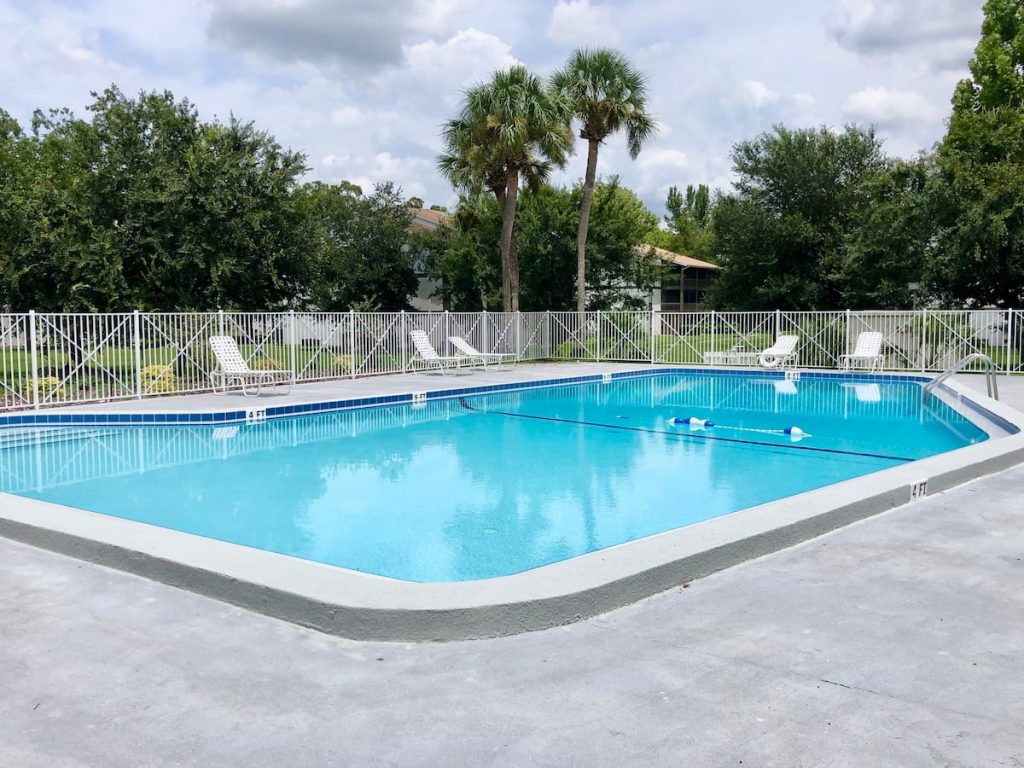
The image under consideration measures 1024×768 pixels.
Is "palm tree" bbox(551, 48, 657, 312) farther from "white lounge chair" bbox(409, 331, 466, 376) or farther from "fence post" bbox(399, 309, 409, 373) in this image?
"fence post" bbox(399, 309, 409, 373)

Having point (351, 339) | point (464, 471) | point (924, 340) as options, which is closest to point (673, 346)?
point (924, 340)

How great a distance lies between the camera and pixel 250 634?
3.53 metres

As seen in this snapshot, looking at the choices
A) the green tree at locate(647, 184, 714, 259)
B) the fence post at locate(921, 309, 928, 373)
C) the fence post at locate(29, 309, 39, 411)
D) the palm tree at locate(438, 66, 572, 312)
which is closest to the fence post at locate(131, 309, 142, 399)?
the fence post at locate(29, 309, 39, 411)

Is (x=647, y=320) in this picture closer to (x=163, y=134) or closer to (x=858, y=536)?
(x=163, y=134)

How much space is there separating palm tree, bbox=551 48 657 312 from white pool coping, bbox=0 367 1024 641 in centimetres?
1985

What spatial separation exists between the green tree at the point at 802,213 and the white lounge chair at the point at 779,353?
12457 mm

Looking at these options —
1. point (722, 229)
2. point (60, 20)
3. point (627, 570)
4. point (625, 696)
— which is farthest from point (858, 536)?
point (722, 229)

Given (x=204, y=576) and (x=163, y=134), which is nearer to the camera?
(x=204, y=576)

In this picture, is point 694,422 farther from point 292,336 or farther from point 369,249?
point 369,249

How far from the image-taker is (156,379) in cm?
1366

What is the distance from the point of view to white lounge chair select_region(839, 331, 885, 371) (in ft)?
59.8

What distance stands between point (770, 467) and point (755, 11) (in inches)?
372

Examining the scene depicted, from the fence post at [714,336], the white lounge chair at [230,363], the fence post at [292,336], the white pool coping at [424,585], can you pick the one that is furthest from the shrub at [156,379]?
the fence post at [714,336]

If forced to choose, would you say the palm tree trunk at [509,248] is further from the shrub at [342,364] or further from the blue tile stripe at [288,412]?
the shrub at [342,364]
